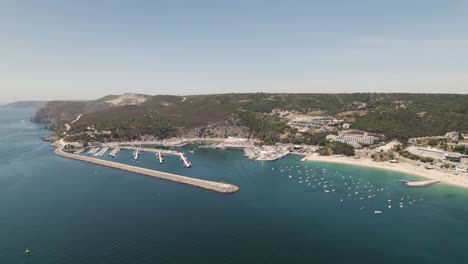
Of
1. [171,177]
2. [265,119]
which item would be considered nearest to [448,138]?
[265,119]

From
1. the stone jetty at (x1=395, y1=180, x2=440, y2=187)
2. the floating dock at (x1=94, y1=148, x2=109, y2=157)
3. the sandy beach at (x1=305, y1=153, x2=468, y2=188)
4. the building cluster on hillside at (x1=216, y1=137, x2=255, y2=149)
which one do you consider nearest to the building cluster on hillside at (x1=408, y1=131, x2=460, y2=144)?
the sandy beach at (x1=305, y1=153, x2=468, y2=188)

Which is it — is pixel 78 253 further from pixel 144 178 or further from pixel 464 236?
pixel 464 236

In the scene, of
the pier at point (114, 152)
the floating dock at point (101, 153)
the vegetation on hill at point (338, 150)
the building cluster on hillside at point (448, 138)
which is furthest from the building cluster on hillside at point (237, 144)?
the building cluster on hillside at point (448, 138)

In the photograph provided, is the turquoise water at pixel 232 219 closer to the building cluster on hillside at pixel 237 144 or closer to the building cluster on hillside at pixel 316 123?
the building cluster on hillside at pixel 237 144

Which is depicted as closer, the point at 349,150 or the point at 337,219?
the point at 337,219

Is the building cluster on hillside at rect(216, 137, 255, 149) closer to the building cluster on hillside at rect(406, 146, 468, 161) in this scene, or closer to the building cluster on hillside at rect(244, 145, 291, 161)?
the building cluster on hillside at rect(244, 145, 291, 161)

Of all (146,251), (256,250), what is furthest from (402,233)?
(146,251)
